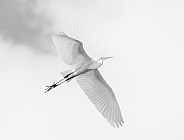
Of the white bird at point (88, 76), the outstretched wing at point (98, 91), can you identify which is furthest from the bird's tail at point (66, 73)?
the outstretched wing at point (98, 91)

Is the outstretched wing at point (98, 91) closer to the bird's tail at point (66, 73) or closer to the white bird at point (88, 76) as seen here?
the white bird at point (88, 76)

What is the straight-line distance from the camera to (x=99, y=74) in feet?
52.4

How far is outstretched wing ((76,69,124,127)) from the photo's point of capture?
15.4 meters

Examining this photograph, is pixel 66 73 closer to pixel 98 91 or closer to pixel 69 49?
pixel 69 49

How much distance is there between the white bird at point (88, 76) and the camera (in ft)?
47.6

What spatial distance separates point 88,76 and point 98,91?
2.30 ft

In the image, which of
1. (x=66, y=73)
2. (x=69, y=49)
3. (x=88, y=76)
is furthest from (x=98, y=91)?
(x=69, y=49)

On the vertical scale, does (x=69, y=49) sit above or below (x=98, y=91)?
above

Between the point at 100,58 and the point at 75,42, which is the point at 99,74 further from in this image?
the point at 75,42

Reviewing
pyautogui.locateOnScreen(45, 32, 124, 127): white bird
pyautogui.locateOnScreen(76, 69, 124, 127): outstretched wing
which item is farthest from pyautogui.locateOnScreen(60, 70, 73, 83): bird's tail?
pyautogui.locateOnScreen(76, 69, 124, 127): outstretched wing

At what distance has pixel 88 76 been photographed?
16.0 m

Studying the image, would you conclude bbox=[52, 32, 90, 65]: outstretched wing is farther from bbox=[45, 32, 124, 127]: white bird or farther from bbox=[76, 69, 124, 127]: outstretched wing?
bbox=[76, 69, 124, 127]: outstretched wing

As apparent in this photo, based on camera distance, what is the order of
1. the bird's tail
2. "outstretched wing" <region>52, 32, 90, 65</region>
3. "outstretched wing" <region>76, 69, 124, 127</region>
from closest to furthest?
"outstretched wing" <region>52, 32, 90, 65</region> → the bird's tail → "outstretched wing" <region>76, 69, 124, 127</region>

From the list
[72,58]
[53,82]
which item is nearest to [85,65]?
[72,58]
